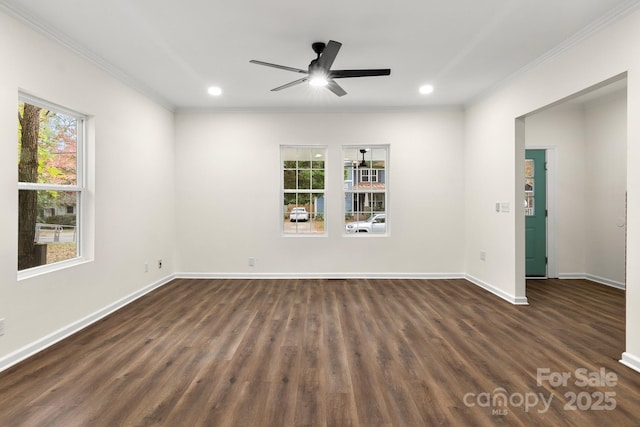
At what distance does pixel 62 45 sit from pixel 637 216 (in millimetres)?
5149

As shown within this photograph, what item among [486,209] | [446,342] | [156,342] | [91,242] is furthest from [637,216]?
[91,242]

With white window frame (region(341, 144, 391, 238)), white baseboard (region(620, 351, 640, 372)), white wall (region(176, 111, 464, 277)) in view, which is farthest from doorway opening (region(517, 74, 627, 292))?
white baseboard (region(620, 351, 640, 372))

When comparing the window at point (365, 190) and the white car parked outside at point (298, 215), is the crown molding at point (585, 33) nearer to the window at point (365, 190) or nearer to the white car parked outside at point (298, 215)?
the window at point (365, 190)

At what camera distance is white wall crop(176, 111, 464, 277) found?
525 centimetres

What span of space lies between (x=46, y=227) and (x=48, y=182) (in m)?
0.43

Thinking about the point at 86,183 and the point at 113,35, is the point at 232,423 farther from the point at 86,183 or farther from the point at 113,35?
the point at 113,35

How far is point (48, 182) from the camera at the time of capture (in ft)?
9.66

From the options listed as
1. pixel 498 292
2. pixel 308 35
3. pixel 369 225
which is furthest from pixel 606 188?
pixel 308 35

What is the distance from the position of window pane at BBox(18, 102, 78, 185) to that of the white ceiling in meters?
0.74

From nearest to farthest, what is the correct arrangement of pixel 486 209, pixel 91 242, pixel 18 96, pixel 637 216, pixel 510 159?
pixel 637 216 < pixel 18 96 < pixel 91 242 < pixel 510 159 < pixel 486 209

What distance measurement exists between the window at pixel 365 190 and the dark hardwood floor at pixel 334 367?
173 centimetres

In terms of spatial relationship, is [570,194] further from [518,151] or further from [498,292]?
[498,292]

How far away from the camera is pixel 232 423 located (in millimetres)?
1768

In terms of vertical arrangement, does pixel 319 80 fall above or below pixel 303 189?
above
